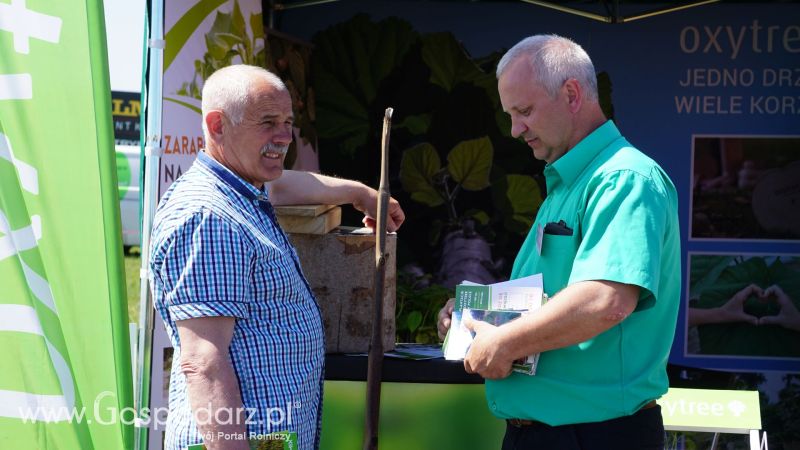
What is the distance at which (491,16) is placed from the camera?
4.91 meters

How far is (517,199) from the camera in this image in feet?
16.5

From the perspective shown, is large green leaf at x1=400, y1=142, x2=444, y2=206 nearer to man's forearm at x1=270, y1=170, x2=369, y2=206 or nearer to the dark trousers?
man's forearm at x1=270, y1=170, x2=369, y2=206

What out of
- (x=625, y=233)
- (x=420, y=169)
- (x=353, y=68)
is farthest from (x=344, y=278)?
(x=353, y=68)

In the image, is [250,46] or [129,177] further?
[129,177]

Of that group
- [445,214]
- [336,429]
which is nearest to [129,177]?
[445,214]

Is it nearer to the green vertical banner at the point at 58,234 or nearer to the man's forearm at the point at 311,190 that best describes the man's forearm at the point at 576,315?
the man's forearm at the point at 311,190

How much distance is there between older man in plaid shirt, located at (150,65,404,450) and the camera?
1.88 m

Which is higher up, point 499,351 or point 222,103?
point 222,103

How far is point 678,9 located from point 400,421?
9.55ft

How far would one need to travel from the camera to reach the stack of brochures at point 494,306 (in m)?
2.08

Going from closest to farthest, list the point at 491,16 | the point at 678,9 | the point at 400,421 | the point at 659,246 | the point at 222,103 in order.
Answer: the point at 659,246 → the point at 222,103 → the point at 400,421 → the point at 678,9 → the point at 491,16

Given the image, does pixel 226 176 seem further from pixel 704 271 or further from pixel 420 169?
pixel 704 271

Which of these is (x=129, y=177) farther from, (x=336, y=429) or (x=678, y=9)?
(x=336, y=429)

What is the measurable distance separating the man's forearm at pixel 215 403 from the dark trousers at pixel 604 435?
0.70 m
